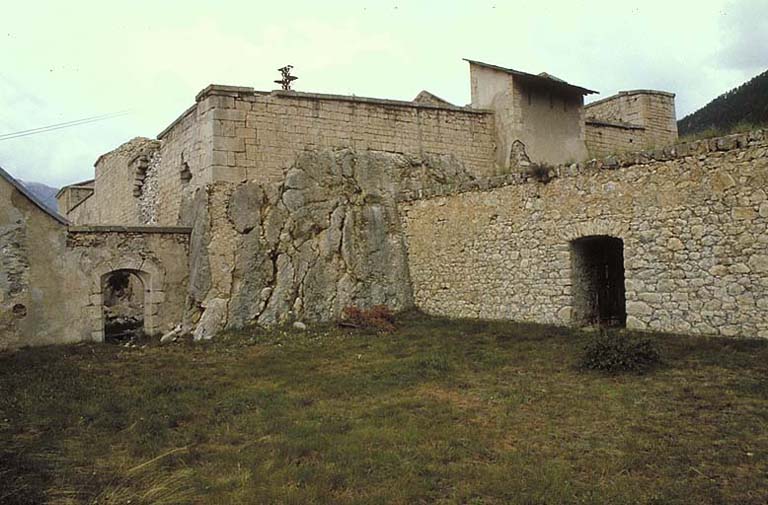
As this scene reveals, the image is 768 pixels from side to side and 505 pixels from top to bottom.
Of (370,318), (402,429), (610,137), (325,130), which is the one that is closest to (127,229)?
(325,130)

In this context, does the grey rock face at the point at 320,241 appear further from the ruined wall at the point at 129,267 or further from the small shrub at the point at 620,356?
the small shrub at the point at 620,356

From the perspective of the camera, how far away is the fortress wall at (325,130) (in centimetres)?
1391

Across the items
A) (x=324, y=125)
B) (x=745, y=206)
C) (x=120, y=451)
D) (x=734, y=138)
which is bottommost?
(x=120, y=451)

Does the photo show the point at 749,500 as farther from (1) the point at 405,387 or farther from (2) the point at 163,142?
(2) the point at 163,142

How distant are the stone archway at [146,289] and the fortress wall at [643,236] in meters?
6.95

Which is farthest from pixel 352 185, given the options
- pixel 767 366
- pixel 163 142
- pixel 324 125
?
pixel 767 366

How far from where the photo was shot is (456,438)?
5852 millimetres

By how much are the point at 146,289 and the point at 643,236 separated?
35.9 feet

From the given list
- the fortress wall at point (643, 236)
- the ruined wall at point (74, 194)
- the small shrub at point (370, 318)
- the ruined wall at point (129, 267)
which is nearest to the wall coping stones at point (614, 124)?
the fortress wall at point (643, 236)

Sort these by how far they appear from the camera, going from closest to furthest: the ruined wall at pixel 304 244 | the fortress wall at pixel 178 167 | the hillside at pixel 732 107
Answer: the ruined wall at pixel 304 244, the fortress wall at pixel 178 167, the hillside at pixel 732 107

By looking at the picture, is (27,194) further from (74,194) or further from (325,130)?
(74,194)

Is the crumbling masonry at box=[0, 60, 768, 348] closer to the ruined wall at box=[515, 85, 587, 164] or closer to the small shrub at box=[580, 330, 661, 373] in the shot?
the ruined wall at box=[515, 85, 587, 164]

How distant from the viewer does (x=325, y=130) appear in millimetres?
15055

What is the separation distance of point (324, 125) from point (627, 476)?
12.1 meters
